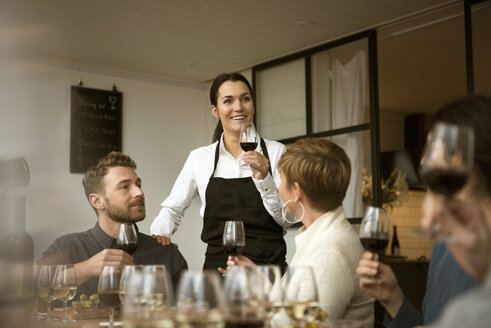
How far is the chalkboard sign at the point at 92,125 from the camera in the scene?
19.0 feet

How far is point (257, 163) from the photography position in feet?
9.05

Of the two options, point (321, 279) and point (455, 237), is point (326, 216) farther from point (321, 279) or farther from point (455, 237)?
point (455, 237)

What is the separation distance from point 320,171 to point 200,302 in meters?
0.96

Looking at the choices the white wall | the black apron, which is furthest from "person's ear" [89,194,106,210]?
the white wall

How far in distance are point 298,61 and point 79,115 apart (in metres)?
2.09

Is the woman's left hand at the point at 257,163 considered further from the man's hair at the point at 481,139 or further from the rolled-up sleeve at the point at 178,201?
the man's hair at the point at 481,139

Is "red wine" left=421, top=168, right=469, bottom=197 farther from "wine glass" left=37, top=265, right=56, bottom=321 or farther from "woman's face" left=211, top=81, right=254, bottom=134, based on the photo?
"woman's face" left=211, top=81, right=254, bottom=134

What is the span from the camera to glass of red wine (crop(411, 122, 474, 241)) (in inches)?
37.5

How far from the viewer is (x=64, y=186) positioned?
5.62 m

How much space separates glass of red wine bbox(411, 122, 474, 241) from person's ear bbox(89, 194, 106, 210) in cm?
213

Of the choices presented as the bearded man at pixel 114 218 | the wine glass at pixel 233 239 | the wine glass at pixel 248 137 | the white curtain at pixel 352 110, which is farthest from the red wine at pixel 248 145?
the white curtain at pixel 352 110

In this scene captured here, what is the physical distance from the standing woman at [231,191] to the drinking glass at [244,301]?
1.81 m

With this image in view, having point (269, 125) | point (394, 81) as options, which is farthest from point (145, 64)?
point (394, 81)

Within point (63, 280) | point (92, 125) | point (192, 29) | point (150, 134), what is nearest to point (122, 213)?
point (63, 280)
